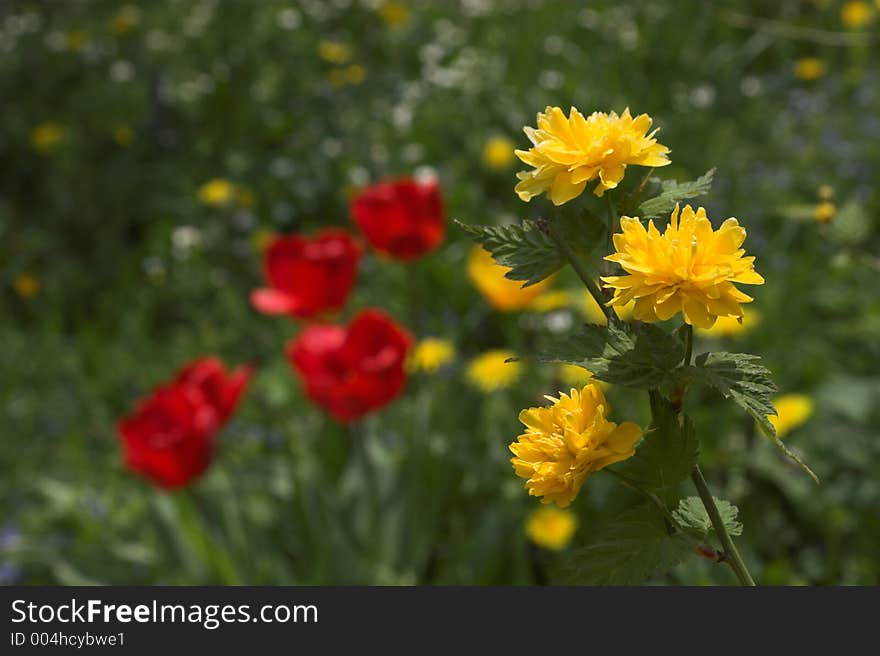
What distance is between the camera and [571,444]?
400mm

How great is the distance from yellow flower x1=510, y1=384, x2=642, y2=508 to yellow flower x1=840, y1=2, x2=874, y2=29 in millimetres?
2816

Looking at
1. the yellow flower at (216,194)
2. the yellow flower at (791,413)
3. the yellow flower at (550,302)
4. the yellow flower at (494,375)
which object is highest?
the yellow flower at (550,302)

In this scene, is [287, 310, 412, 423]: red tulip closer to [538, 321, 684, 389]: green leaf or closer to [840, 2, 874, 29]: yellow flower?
[538, 321, 684, 389]: green leaf

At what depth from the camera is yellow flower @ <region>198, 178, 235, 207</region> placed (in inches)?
102

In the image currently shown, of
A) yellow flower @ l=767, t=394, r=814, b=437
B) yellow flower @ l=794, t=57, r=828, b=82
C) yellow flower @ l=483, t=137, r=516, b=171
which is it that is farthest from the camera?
yellow flower @ l=794, t=57, r=828, b=82

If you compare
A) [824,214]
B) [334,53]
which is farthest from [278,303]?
[334,53]

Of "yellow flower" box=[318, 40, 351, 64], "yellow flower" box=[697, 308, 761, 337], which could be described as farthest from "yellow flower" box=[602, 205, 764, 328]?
"yellow flower" box=[318, 40, 351, 64]

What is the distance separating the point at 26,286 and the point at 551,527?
167 cm

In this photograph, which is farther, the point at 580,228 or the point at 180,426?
the point at 180,426

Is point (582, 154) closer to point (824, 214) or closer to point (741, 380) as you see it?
point (741, 380)

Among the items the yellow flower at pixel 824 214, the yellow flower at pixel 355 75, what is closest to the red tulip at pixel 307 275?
the yellow flower at pixel 824 214

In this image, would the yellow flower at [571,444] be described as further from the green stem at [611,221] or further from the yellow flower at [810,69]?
the yellow flower at [810,69]

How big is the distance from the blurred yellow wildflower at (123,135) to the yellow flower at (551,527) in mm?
1982

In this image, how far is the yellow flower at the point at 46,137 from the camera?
302 cm
